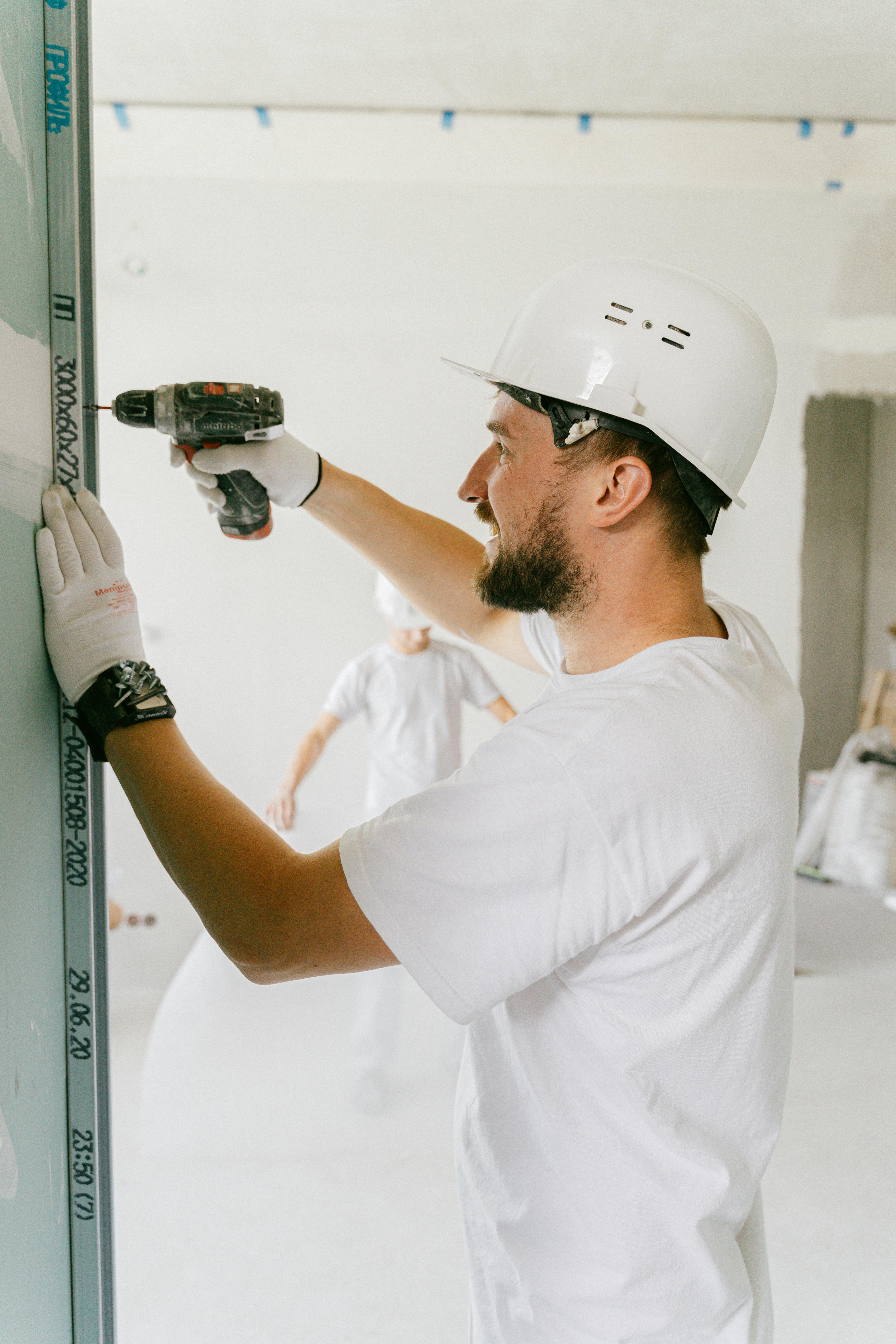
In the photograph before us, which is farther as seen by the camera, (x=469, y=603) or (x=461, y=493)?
(x=469, y=603)

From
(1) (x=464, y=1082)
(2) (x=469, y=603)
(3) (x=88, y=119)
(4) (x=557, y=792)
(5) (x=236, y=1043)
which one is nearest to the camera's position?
(4) (x=557, y=792)

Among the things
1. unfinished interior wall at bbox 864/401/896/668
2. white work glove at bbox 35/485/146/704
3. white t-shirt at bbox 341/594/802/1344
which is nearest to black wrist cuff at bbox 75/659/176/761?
white work glove at bbox 35/485/146/704

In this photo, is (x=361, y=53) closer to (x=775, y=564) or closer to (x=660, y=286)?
(x=775, y=564)

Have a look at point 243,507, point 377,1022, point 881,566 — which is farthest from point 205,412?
point 881,566

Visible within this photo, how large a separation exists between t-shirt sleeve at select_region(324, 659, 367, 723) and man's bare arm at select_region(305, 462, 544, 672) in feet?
5.53

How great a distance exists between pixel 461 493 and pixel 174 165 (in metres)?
2.95

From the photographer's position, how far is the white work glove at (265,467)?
3.70ft

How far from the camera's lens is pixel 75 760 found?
0.86m

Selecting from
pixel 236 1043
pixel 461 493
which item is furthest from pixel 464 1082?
pixel 236 1043

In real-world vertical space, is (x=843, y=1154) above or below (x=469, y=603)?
below

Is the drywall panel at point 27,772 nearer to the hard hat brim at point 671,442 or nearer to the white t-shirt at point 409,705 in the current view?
the hard hat brim at point 671,442

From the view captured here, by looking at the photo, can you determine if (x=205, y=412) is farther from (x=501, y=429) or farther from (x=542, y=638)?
(x=542, y=638)

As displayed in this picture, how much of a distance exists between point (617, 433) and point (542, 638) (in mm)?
428

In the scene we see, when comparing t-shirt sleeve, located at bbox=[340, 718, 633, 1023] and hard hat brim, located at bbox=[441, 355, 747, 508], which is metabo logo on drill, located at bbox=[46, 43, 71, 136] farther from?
t-shirt sleeve, located at bbox=[340, 718, 633, 1023]
